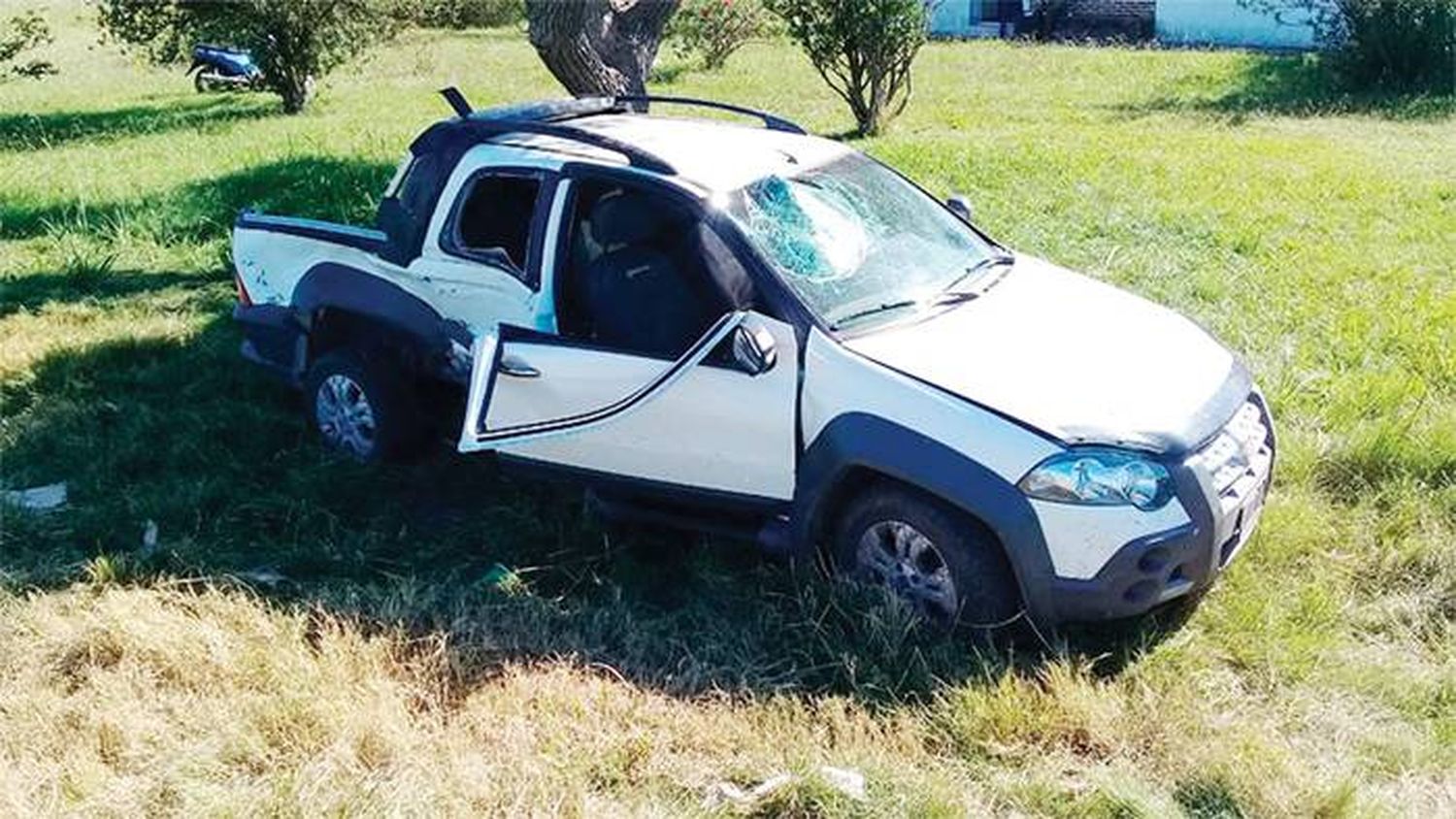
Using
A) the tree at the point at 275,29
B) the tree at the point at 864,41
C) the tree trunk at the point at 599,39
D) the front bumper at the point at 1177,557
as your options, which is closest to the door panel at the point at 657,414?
the front bumper at the point at 1177,557

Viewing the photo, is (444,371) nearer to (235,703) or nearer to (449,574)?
(449,574)

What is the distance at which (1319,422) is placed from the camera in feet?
19.6

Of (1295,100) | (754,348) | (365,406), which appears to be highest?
(754,348)

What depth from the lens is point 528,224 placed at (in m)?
5.27

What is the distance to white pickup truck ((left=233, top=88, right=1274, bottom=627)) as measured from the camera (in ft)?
13.4

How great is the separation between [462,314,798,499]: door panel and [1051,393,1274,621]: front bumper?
1.03m

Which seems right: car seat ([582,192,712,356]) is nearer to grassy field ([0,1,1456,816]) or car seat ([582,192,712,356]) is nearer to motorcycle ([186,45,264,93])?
grassy field ([0,1,1456,816])

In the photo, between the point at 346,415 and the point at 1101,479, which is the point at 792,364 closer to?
the point at 1101,479

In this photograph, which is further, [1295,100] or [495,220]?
[1295,100]

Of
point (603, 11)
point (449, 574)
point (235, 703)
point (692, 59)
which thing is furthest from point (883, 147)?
point (692, 59)

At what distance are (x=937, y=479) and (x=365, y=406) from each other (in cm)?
283

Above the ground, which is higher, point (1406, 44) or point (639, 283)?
point (639, 283)

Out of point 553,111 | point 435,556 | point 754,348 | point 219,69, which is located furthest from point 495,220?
point 219,69

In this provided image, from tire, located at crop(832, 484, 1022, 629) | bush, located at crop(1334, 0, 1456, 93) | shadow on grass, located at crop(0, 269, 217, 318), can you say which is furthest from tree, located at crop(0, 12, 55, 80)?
bush, located at crop(1334, 0, 1456, 93)
